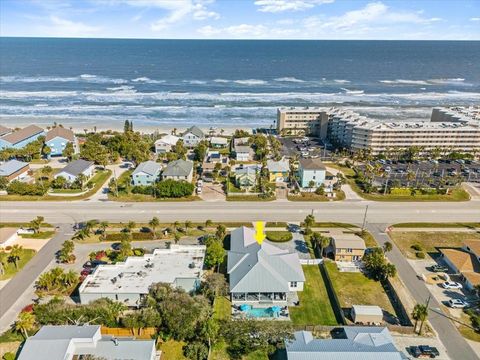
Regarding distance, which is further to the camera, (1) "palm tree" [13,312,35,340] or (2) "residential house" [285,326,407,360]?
(1) "palm tree" [13,312,35,340]

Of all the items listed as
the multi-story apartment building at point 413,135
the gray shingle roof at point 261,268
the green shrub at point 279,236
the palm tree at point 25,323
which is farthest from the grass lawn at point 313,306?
the multi-story apartment building at point 413,135

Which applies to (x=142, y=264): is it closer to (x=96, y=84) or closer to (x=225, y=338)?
(x=225, y=338)

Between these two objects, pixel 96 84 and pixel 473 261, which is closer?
pixel 473 261

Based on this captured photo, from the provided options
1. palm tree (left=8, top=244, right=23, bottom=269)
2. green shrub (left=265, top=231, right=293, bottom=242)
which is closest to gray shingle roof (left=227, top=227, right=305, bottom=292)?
green shrub (left=265, top=231, right=293, bottom=242)

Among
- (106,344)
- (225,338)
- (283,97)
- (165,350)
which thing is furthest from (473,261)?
(283,97)

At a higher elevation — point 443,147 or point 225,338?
point 443,147

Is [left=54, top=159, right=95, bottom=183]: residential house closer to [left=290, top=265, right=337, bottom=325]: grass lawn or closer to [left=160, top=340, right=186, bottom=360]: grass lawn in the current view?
[left=160, top=340, right=186, bottom=360]: grass lawn
